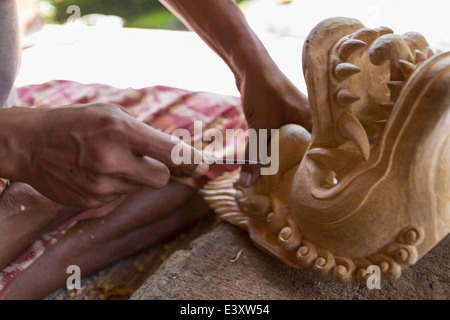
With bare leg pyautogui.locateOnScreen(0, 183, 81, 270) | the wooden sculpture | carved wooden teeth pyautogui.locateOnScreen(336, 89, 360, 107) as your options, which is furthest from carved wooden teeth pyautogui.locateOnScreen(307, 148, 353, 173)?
bare leg pyautogui.locateOnScreen(0, 183, 81, 270)

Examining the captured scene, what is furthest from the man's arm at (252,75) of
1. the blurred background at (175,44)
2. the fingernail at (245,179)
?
the blurred background at (175,44)

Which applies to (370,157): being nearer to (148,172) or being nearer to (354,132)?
(354,132)

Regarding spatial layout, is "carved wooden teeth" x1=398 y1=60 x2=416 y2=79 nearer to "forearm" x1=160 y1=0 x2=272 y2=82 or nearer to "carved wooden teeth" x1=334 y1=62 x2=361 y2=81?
"carved wooden teeth" x1=334 y1=62 x2=361 y2=81

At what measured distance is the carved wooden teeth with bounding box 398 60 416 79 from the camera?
0.76 metres

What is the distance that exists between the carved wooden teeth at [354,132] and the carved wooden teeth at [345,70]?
0.08 metres

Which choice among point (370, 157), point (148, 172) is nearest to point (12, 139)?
point (148, 172)

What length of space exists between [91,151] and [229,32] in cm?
59

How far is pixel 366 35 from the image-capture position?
2.77 ft

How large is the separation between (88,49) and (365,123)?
6.39 ft

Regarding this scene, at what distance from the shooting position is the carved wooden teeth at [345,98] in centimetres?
84

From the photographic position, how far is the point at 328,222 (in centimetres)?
93

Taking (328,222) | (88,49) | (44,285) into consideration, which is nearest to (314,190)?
(328,222)

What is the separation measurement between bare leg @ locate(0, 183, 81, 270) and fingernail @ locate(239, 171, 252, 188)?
509mm

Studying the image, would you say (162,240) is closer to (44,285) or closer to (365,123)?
(44,285)
